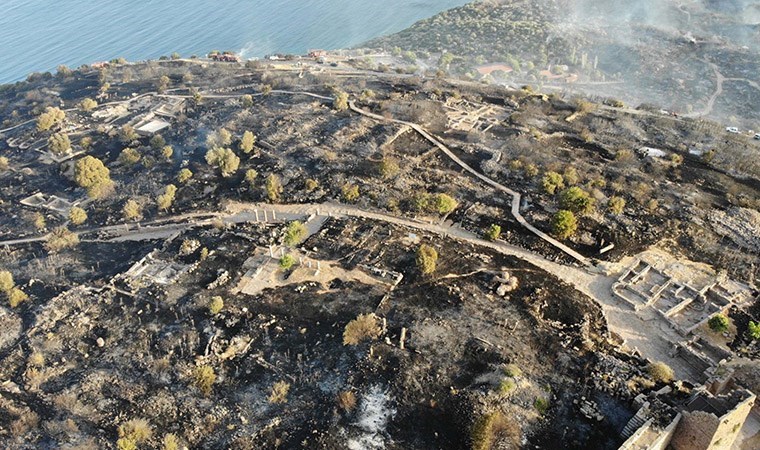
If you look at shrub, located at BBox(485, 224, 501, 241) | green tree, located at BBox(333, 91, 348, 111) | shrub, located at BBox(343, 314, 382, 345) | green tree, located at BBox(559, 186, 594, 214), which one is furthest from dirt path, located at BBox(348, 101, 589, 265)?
shrub, located at BBox(343, 314, 382, 345)

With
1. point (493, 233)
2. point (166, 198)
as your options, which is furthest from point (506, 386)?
point (166, 198)

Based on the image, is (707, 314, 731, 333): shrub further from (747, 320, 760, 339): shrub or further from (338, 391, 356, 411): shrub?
(338, 391, 356, 411): shrub

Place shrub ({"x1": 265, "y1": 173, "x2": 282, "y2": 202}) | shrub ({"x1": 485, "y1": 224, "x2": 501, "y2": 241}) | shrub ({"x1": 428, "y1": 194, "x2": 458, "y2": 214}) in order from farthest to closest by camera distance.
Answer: shrub ({"x1": 265, "y1": 173, "x2": 282, "y2": 202}), shrub ({"x1": 428, "y1": 194, "x2": 458, "y2": 214}), shrub ({"x1": 485, "y1": 224, "x2": 501, "y2": 241})

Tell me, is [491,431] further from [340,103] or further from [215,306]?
[340,103]

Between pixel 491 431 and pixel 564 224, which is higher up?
pixel 564 224

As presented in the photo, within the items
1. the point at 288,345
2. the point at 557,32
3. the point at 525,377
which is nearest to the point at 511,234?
the point at 525,377

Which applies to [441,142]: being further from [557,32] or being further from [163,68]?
[557,32]

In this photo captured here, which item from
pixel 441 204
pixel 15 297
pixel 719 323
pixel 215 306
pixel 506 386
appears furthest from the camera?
pixel 441 204
